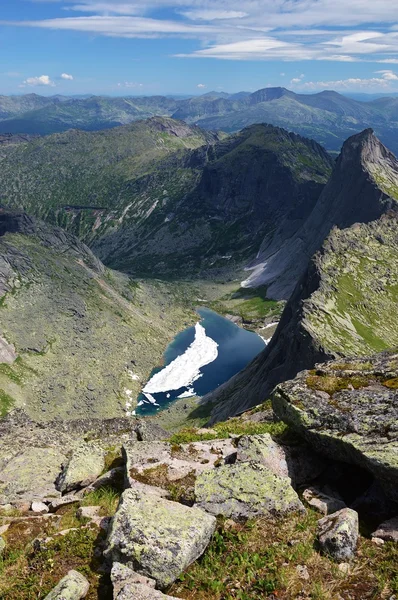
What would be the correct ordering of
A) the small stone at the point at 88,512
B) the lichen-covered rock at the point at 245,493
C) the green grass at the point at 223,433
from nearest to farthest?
the lichen-covered rock at the point at 245,493 < the small stone at the point at 88,512 < the green grass at the point at 223,433

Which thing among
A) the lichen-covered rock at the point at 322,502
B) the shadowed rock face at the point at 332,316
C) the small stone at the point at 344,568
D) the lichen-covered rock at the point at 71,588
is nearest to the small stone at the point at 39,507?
the lichen-covered rock at the point at 71,588

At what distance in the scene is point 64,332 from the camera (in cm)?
14100

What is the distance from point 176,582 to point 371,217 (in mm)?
197124

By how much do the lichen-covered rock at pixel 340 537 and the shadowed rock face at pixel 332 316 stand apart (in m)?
63.4

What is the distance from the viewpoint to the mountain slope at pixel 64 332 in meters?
118

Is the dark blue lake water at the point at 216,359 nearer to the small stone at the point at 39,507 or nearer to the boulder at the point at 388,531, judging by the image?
the small stone at the point at 39,507

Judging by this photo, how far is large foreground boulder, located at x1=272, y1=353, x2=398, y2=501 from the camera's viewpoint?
16672 millimetres

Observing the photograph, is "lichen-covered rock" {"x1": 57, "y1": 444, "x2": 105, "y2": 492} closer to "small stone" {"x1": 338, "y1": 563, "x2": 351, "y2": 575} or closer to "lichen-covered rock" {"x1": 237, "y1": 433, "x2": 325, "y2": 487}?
"lichen-covered rock" {"x1": 237, "y1": 433, "x2": 325, "y2": 487}

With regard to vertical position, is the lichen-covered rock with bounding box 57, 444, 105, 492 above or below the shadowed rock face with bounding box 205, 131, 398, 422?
above

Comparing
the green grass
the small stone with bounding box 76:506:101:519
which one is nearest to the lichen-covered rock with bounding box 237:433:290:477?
the green grass

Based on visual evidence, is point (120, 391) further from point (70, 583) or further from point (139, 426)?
point (70, 583)

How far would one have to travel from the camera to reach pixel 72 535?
1535 centimetres

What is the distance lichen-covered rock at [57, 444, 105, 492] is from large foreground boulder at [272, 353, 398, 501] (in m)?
10.4

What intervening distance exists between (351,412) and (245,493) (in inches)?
257
